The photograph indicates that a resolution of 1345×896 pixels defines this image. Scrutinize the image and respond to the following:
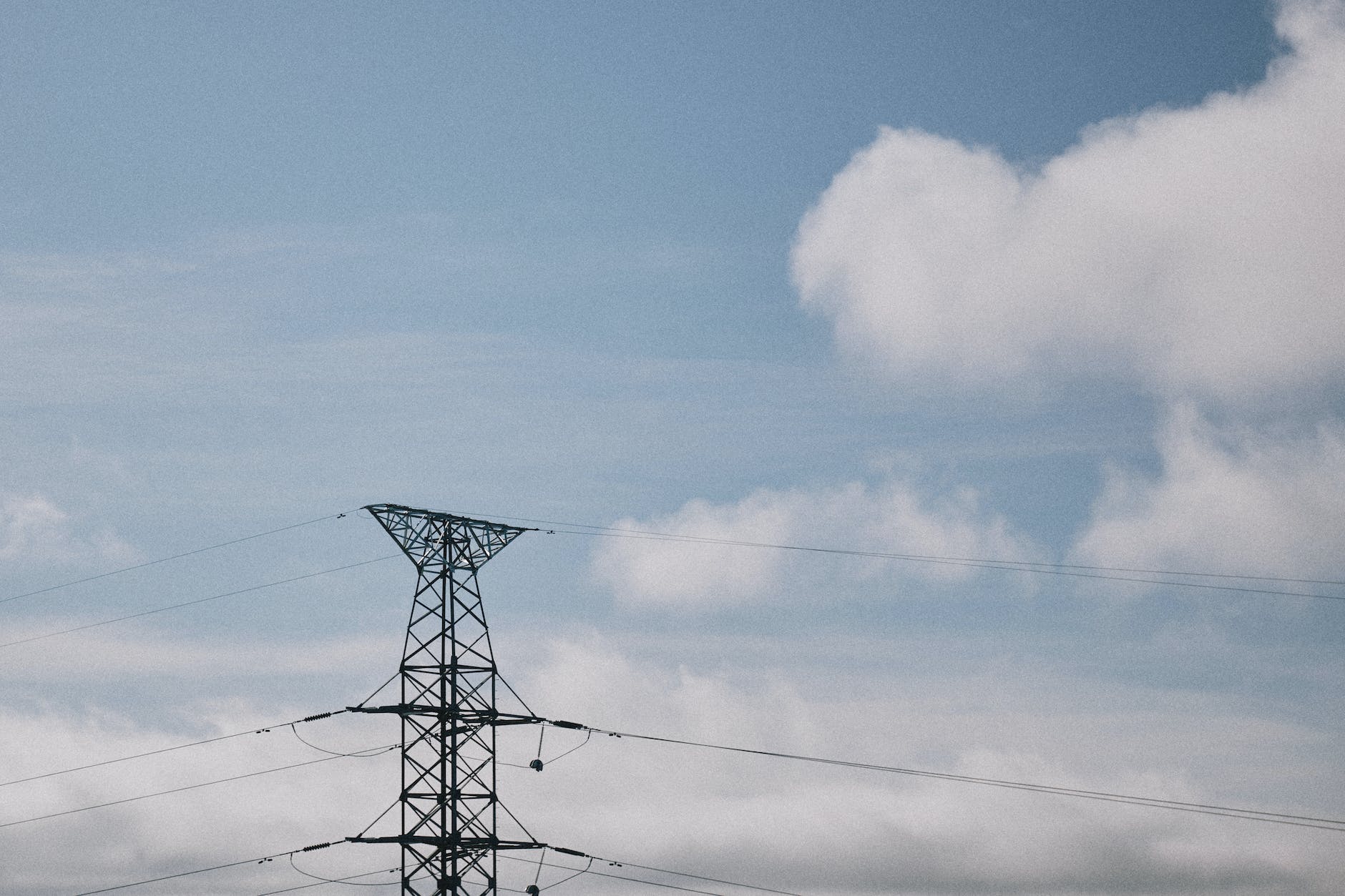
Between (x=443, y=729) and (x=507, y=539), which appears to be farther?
(x=507, y=539)

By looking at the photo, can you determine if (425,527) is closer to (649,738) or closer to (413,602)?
(413,602)

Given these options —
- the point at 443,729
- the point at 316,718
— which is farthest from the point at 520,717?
the point at 316,718

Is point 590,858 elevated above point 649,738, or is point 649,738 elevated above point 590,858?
point 649,738

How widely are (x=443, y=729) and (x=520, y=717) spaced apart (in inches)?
143

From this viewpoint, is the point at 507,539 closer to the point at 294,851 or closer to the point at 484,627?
the point at 484,627

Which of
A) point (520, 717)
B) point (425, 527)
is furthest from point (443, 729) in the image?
point (425, 527)

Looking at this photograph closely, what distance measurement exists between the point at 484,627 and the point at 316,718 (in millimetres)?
8018

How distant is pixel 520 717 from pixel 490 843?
212 inches

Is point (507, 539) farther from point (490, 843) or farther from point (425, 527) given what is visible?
point (490, 843)

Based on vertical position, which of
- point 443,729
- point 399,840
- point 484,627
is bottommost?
point 399,840

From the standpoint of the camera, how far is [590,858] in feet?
231

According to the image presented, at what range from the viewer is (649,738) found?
238 ft

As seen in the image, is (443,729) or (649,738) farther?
(649,738)

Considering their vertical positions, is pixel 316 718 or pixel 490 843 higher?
pixel 316 718
